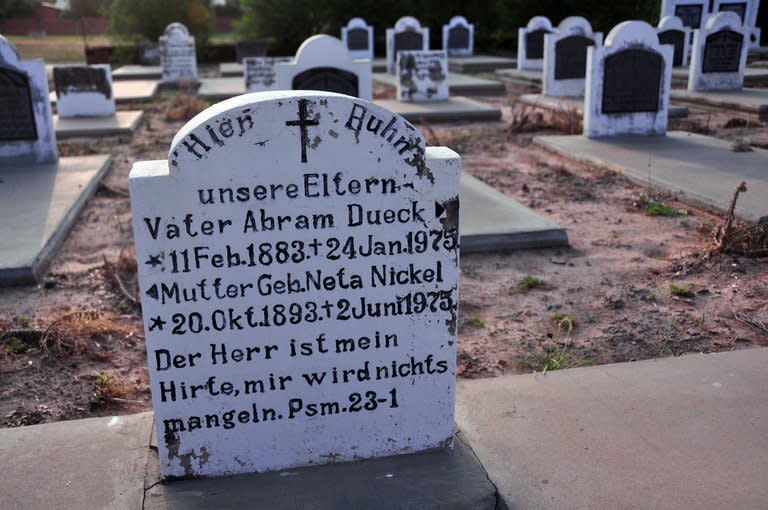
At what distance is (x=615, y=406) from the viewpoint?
2.85 m

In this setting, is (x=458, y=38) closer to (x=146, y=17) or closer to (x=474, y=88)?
(x=474, y=88)

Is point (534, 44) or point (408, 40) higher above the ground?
point (408, 40)

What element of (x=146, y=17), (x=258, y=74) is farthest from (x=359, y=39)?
(x=258, y=74)

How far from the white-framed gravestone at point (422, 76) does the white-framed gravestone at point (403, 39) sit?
689 cm

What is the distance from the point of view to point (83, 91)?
39.2 feet

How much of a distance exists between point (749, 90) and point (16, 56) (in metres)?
11.6

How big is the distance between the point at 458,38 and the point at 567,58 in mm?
12267

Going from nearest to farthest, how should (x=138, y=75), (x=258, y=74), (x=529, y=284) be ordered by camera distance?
(x=529, y=284), (x=258, y=74), (x=138, y=75)

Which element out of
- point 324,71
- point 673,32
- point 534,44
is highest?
point 673,32

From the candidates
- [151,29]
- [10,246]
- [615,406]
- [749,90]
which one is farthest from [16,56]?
[151,29]

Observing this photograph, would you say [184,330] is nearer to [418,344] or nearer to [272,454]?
[272,454]

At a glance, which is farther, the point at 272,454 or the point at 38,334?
the point at 38,334

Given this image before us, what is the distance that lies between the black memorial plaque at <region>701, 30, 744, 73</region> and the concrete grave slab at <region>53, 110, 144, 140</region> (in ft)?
31.5

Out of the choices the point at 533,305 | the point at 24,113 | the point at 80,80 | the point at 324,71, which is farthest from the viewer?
the point at 80,80
